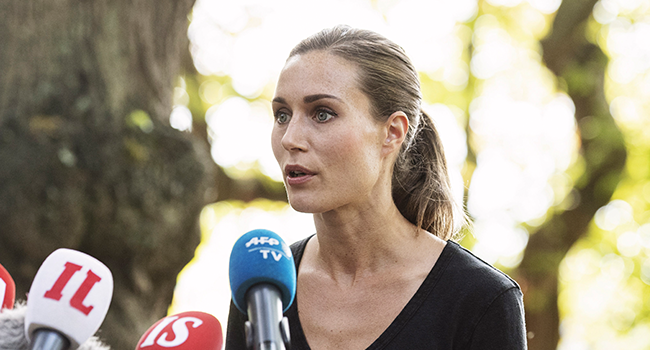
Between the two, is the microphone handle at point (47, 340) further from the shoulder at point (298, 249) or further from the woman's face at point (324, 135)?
the shoulder at point (298, 249)

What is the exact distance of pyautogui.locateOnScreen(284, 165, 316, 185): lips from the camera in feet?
7.08

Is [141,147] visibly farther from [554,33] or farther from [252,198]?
[554,33]

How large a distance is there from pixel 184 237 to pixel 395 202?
136 cm

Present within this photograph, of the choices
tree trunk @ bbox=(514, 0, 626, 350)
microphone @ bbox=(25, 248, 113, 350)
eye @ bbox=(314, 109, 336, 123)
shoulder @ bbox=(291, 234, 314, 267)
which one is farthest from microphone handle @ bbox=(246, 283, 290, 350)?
tree trunk @ bbox=(514, 0, 626, 350)

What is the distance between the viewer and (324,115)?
2213 mm

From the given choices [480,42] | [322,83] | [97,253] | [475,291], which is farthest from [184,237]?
[480,42]

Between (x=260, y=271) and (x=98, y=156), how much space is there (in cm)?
192

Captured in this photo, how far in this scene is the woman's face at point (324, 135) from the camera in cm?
216

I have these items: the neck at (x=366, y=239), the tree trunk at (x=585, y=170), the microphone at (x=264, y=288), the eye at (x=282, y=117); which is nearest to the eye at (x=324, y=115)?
the eye at (x=282, y=117)

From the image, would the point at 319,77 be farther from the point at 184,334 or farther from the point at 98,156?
the point at 98,156

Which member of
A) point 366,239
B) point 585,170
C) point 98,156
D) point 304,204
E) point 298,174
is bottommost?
point 366,239

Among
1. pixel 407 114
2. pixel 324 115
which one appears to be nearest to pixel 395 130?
pixel 407 114

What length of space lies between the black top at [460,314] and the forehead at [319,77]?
0.78 meters

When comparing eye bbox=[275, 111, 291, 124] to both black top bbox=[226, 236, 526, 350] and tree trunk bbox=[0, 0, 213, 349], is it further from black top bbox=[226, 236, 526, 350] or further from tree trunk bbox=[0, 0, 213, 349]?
tree trunk bbox=[0, 0, 213, 349]
